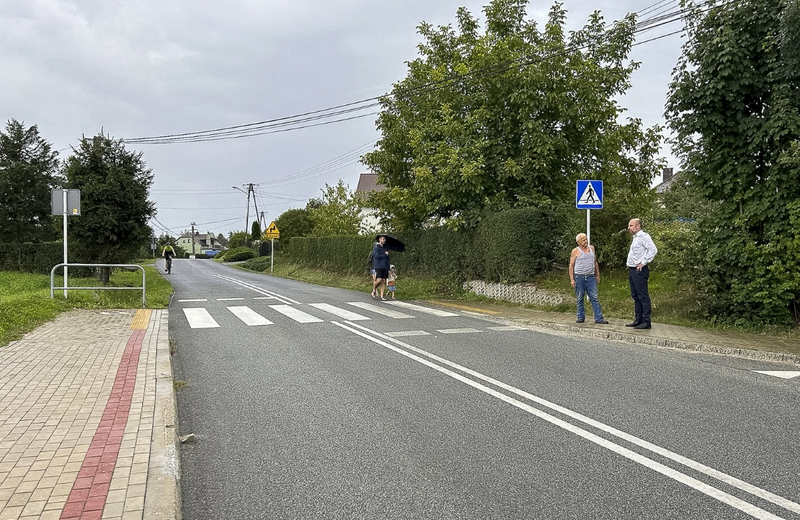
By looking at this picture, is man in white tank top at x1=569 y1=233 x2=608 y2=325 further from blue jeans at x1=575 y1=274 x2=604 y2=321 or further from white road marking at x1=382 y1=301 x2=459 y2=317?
white road marking at x1=382 y1=301 x2=459 y2=317

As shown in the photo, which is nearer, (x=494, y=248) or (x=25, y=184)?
(x=494, y=248)

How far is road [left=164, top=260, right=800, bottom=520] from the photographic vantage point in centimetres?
338

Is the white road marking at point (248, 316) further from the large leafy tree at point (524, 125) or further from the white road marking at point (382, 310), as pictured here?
the large leafy tree at point (524, 125)

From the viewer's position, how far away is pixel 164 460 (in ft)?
12.8

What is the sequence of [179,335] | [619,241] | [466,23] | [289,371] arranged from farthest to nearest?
[466,23]
[619,241]
[179,335]
[289,371]

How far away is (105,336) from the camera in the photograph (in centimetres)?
912

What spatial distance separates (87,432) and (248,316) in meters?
8.13

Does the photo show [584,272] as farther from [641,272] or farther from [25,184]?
[25,184]

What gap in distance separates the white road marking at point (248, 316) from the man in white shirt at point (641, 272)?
6756 millimetres

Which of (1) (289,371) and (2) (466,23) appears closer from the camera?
(1) (289,371)

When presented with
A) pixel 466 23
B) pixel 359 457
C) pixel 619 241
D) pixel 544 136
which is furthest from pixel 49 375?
pixel 466 23

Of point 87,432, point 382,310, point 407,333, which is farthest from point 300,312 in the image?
point 87,432

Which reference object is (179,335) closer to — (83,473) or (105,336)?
(105,336)

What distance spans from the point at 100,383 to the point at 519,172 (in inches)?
487
